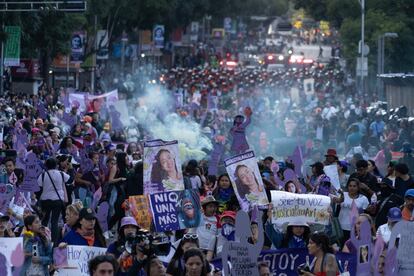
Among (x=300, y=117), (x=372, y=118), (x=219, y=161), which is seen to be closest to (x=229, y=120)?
(x=300, y=117)

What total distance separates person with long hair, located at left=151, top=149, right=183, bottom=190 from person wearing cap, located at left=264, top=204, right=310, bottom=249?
2.90 meters

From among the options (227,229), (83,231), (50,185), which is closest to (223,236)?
(227,229)

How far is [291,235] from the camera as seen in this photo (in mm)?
15891

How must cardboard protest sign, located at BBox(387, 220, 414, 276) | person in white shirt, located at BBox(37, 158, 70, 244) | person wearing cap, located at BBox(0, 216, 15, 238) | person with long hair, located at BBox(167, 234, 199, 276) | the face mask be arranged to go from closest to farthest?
person with long hair, located at BBox(167, 234, 199, 276) < cardboard protest sign, located at BBox(387, 220, 414, 276) < person wearing cap, located at BBox(0, 216, 15, 238) < the face mask < person in white shirt, located at BBox(37, 158, 70, 244)

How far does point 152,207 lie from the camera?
1777 centimetres

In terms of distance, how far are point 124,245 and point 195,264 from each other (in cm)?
202

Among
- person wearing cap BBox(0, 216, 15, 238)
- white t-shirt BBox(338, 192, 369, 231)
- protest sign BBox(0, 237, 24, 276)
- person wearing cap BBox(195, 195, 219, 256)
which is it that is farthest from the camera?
white t-shirt BBox(338, 192, 369, 231)

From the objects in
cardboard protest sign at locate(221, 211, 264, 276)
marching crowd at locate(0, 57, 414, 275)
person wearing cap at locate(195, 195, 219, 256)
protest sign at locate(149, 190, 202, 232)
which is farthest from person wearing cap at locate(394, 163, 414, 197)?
cardboard protest sign at locate(221, 211, 264, 276)

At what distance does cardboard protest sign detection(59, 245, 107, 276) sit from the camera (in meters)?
→ 14.3

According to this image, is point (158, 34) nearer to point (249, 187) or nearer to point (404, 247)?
point (249, 187)

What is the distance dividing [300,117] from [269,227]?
118ft

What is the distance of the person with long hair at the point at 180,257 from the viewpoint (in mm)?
12984

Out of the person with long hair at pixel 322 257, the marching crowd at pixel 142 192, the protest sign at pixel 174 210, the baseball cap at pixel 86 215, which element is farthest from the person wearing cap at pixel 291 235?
the person with long hair at pixel 322 257

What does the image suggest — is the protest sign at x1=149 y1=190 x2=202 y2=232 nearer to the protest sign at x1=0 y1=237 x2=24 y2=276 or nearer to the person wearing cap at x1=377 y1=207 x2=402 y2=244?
the person wearing cap at x1=377 y1=207 x2=402 y2=244
